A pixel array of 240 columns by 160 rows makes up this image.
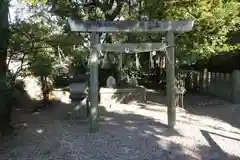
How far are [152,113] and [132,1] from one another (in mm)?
4309

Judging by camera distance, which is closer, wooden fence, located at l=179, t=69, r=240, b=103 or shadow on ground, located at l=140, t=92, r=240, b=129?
shadow on ground, located at l=140, t=92, r=240, b=129

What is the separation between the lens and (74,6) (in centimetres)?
1191

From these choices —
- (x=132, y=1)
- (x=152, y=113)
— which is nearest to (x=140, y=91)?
(x=152, y=113)

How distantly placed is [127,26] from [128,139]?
2.41m

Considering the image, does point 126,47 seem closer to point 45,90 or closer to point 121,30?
point 121,30

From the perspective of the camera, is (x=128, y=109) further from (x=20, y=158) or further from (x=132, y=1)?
(x=20, y=158)

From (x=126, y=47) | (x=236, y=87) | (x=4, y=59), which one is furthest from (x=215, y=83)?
(x=4, y=59)

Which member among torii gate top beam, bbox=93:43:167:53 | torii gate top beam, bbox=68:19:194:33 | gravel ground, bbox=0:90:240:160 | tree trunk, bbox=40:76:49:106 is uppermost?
torii gate top beam, bbox=68:19:194:33

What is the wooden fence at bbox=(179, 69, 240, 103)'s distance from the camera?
11711mm

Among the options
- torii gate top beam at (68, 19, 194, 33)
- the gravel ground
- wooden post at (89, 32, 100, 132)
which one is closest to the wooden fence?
the gravel ground

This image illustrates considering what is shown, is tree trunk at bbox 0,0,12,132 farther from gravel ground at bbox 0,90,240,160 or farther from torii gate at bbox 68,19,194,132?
torii gate at bbox 68,19,194,132

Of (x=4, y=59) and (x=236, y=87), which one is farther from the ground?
(x=4, y=59)

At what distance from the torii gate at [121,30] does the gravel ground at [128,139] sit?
52 centimetres

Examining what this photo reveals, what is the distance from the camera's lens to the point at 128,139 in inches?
273
